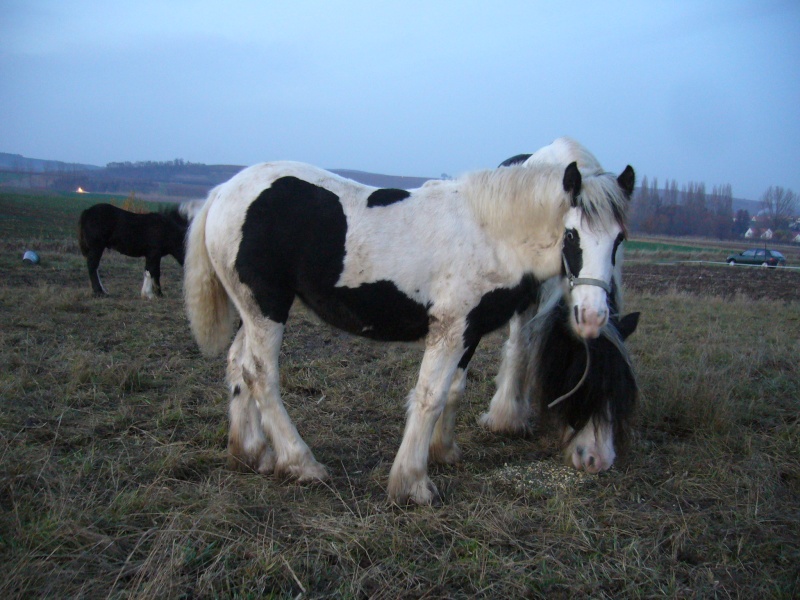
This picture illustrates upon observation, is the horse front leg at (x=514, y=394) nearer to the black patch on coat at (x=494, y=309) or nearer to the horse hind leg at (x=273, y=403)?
the black patch on coat at (x=494, y=309)

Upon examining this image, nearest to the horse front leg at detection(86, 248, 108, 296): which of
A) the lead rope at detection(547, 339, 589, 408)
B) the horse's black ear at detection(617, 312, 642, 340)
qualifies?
the lead rope at detection(547, 339, 589, 408)

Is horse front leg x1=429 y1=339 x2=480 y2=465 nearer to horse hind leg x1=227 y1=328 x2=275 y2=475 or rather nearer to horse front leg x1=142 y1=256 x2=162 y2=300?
horse hind leg x1=227 y1=328 x2=275 y2=475

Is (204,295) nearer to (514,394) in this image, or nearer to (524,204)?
(524,204)

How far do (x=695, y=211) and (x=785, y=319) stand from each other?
54.3m

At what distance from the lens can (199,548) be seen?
7.52 feet

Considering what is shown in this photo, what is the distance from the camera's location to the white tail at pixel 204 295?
3471mm

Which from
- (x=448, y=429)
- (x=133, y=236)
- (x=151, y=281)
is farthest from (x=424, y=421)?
(x=133, y=236)

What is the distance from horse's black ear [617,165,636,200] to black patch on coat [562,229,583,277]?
1.36 ft

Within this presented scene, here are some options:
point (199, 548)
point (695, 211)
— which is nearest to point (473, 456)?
point (199, 548)

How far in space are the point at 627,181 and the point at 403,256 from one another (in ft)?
4.35

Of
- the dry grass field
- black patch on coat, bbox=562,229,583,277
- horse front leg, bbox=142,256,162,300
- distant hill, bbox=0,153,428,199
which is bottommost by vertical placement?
the dry grass field

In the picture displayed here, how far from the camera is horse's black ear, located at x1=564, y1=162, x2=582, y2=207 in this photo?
113 inches

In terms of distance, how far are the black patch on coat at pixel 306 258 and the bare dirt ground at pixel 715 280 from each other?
12.1 meters

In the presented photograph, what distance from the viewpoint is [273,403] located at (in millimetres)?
3316
